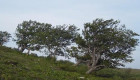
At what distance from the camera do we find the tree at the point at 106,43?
3684cm

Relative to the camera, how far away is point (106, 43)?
3831 centimetres

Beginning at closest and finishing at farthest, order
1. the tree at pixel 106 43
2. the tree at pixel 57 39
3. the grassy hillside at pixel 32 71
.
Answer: the grassy hillside at pixel 32 71
the tree at pixel 106 43
the tree at pixel 57 39

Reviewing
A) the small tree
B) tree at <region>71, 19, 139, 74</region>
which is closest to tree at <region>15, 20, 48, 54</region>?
the small tree

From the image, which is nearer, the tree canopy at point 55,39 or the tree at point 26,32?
the tree canopy at point 55,39

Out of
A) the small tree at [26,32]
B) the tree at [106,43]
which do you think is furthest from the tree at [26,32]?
the tree at [106,43]

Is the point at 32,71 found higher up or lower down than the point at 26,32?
lower down

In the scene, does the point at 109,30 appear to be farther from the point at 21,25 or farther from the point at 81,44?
the point at 21,25

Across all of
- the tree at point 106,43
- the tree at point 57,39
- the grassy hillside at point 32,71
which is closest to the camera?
the grassy hillside at point 32,71

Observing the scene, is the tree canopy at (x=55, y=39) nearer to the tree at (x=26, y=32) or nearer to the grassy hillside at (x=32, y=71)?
the tree at (x=26, y=32)

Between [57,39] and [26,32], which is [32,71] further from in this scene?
[26,32]

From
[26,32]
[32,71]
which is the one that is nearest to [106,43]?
[32,71]

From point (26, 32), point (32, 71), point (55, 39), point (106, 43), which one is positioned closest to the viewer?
point (32, 71)

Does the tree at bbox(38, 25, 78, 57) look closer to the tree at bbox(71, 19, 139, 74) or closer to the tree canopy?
the tree canopy

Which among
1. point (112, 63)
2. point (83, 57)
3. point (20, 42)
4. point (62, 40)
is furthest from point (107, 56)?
point (20, 42)
